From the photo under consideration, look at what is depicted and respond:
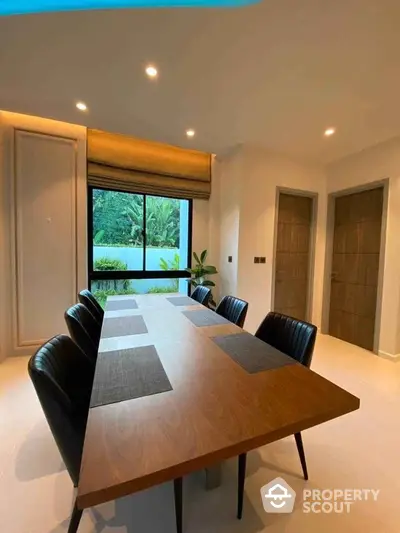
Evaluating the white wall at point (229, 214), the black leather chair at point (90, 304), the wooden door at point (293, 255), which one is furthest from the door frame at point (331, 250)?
the black leather chair at point (90, 304)

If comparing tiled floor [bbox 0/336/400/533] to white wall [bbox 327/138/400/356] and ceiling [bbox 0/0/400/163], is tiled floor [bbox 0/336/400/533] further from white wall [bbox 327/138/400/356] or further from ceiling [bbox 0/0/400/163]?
ceiling [bbox 0/0/400/163]

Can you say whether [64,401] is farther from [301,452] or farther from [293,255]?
[293,255]

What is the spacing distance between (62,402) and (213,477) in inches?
40.5

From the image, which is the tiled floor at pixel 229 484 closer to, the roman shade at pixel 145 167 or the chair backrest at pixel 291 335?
the chair backrest at pixel 291 335

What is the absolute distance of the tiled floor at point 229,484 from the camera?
1.23 meters

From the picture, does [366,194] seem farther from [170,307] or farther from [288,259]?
[170,307]

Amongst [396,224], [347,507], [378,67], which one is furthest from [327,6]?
[347,507]

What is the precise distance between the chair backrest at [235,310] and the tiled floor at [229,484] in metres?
0.94

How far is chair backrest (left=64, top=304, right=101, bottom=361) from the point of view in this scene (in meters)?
1.69

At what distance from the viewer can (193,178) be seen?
4039 mm

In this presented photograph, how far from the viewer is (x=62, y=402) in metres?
0.94

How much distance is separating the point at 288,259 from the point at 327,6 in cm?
299

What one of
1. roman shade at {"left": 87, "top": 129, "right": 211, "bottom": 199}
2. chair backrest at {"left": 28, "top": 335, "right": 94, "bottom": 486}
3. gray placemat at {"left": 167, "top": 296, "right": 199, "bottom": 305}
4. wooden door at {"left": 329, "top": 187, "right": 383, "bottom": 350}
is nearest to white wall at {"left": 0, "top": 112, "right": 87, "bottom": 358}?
roman shade at {"left": 87, "top": 129, "right": 211, "bottom": 199}

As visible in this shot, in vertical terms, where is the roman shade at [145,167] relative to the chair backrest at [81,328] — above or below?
above
